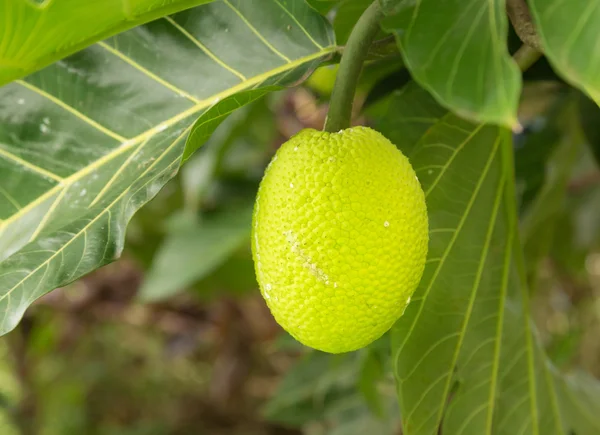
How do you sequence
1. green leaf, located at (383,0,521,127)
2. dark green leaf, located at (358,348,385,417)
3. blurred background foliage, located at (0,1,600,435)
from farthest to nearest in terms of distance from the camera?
blurred background foliage, located at (0,1,600,435), dark green leaf, located at (358,348,385,417), green leaf, located at (383,0,521,127)

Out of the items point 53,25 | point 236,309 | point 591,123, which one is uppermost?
point 53,25

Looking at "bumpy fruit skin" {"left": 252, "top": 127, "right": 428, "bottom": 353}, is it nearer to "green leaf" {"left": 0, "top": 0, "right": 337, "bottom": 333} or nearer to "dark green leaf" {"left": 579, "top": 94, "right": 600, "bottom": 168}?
"green leaf" {"left": 0, "top": 0, "right": 337, "bottom": 333}

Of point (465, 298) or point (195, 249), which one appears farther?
point (195, 249)

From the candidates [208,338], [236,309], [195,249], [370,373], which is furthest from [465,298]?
[208,338]

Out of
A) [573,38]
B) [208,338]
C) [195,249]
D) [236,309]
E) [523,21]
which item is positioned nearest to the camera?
[573,38]

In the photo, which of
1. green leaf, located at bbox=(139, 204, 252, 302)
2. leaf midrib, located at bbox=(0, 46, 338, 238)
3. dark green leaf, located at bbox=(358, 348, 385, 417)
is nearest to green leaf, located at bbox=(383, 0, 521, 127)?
leaf midrib, located at bbox=(0, 46, 338, 238)

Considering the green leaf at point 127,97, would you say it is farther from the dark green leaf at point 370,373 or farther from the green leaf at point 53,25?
the dark green leaf at point 370,373

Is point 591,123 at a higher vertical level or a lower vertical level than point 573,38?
lower

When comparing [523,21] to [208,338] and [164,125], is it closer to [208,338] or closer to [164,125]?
[164,125]
